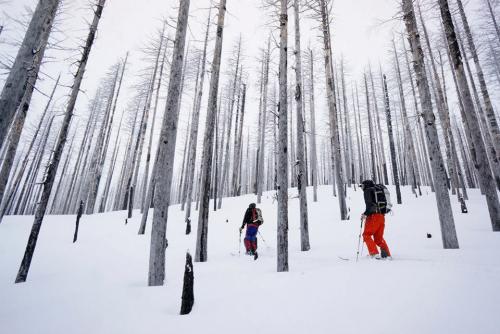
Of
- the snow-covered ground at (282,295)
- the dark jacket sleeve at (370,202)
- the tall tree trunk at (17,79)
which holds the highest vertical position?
the tall tree trunk at (17,79)

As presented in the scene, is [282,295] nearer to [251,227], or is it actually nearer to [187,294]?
[187,294]

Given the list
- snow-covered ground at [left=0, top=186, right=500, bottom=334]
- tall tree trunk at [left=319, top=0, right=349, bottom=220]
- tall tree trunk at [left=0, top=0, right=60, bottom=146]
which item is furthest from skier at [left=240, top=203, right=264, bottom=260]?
tall tree trunk at [left=0, top=0, right=60, bottom=146]

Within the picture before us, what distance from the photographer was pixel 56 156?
6.67m

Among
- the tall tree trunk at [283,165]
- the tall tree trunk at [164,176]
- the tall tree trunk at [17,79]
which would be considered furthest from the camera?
the tall tree trunk at [283,165]

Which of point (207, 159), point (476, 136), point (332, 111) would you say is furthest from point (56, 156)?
point (476, 136)

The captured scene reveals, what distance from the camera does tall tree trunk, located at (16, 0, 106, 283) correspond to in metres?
6.00

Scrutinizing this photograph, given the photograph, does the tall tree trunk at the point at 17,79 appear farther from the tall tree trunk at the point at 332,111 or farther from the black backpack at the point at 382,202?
the tall tree trunk at the point at 332,111

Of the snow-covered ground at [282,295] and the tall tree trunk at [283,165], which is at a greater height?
the tall tree trunk at [283,165]

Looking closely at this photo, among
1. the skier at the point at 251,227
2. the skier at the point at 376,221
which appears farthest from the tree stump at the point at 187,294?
the skier at the point at 251,227

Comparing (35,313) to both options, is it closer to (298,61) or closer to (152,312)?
(152,312)

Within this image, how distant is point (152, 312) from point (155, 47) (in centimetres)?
1747

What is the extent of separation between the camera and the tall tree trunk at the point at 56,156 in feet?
19.7

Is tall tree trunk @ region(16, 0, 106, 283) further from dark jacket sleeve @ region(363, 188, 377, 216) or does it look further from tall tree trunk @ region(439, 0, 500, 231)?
tall tree trunk @ region(439, 0, 500, 231)

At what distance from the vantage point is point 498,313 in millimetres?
2283
